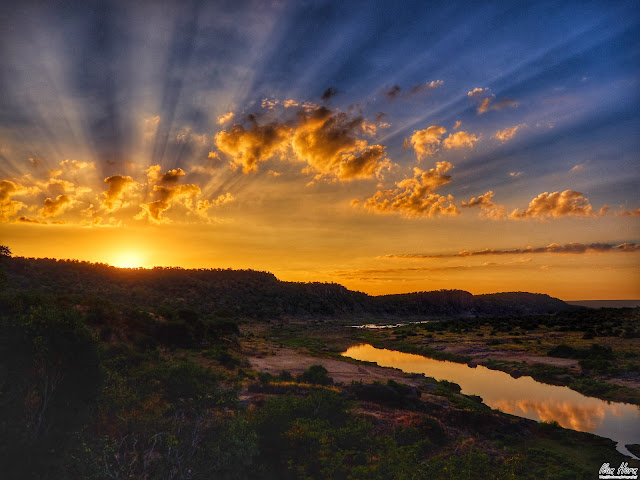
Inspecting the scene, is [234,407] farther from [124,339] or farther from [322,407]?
[124,339]

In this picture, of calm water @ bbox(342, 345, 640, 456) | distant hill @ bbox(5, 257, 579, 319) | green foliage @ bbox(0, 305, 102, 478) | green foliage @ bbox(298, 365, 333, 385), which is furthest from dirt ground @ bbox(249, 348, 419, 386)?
green foliage @ bbox(0, 305, 102, 478)

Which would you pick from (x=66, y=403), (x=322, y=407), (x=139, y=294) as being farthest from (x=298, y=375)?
(x=139, y=294)

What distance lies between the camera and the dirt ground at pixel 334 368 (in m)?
35.1

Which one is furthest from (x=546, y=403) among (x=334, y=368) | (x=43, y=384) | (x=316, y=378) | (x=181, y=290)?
(x=181, y=290)

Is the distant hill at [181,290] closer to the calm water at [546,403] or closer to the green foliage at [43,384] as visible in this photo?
the green foliage at [43,384]

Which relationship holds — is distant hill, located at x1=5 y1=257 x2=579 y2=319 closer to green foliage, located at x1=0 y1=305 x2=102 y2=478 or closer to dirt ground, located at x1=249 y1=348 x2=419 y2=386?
dirt ground, located at x1=249 y1=348 x2=419 y2=386

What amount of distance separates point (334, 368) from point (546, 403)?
20.4m

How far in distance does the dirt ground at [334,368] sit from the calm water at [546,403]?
535cm

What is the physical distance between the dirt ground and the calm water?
5348mm

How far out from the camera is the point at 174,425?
53.0 feet

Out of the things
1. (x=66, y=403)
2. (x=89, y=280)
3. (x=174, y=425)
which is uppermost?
(x=89, y=280)

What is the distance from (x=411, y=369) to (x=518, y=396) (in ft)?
50.1

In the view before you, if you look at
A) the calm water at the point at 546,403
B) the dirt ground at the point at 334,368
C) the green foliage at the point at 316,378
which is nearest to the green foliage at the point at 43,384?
the green foliage at the point at 316,378

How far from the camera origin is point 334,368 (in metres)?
40.1
